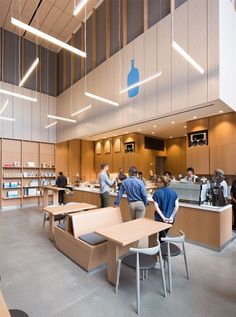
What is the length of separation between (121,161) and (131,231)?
23.9 ft

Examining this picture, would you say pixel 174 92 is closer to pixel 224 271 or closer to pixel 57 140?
pixel 224 271

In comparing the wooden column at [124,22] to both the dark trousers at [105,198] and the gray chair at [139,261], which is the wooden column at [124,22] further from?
the gray chair at [139,261]

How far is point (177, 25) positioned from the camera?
5.20 meters

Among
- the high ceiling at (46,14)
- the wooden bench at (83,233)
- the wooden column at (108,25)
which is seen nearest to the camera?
the wooden bench at (83,233)

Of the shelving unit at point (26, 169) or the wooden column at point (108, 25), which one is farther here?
the shelving unit at point (26, 169)

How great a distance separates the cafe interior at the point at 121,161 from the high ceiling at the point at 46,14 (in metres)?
0.06

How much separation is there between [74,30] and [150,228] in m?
10.4

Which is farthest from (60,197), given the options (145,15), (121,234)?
(145,15)

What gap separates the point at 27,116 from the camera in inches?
368

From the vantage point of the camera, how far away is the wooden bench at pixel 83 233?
3096mm

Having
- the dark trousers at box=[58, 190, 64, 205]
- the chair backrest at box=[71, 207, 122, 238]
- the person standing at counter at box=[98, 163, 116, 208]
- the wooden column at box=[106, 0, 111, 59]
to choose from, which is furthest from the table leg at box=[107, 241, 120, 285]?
the wooden column at box=[106, 0, 111, 59]

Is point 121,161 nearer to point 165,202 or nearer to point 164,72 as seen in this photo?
point 164,72

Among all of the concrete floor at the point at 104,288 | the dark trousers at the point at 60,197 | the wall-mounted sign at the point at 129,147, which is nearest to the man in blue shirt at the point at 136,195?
the concrete floor at the point at 104,288

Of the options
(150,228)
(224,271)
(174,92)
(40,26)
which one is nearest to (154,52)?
(174,92)
